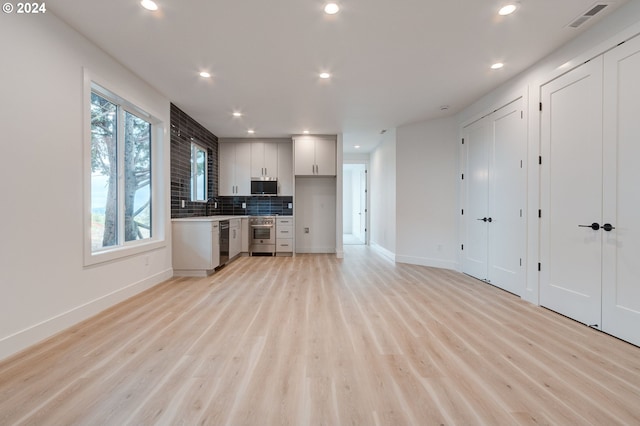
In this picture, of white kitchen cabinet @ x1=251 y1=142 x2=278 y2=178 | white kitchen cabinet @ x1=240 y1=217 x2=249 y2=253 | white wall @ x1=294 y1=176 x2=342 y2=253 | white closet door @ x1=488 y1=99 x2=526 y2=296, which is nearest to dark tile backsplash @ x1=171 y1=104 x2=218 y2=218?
white kitchen cabinet @ x1=240 y1=217 x2=249 y2=253

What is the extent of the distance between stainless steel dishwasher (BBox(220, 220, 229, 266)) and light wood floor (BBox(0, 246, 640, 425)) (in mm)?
1735

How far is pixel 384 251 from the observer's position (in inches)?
266

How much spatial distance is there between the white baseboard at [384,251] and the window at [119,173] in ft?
14.6

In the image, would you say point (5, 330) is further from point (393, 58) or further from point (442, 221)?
point (442, 221)

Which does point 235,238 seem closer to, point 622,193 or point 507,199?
point 507,199

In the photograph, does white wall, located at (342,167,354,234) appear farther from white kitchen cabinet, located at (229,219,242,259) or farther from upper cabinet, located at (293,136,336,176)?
white kitchen cabinet, located at (229,219,242,259)

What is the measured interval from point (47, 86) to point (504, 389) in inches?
162

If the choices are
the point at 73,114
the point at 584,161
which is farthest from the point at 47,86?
the point at 584,161

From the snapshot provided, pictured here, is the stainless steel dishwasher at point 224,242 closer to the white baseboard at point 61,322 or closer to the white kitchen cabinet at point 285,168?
the white baseboard at point 61,322

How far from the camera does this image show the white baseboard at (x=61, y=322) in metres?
2.09

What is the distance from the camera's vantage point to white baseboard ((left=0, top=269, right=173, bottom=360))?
209 cm

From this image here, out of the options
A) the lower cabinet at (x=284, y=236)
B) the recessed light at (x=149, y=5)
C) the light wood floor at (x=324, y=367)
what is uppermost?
the recessed light at (x=149, y=5)

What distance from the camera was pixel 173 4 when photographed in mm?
2348

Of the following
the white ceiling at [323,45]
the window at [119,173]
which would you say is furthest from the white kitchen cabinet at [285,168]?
the window at [119,173]
